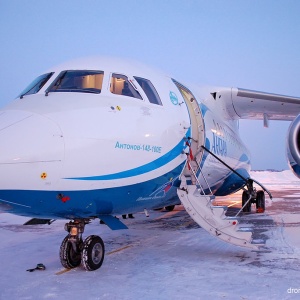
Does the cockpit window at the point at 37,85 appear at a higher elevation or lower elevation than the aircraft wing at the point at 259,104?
lower

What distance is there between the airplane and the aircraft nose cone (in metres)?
0.01

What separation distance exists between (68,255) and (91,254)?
1.50 feet

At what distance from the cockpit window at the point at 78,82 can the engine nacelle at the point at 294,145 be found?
3039 mm

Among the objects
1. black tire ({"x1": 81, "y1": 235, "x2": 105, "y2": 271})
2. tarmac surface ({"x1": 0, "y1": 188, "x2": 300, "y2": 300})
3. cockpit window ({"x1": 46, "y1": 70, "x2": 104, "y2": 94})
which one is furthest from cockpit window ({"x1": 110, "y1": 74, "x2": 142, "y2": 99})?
tarmac surface ({"x1": 0, "y1": 188, "x2": 300, "y2": 300})

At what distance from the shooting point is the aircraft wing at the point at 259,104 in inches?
472

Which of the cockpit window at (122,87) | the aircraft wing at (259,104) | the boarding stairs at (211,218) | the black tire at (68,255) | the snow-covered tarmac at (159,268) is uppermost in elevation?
the aircraft wing at (259,104)

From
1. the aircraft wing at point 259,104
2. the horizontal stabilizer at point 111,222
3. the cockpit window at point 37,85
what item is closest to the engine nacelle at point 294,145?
the horizontal stabilizer at point 111,222

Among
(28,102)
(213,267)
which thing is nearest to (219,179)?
(213,267)

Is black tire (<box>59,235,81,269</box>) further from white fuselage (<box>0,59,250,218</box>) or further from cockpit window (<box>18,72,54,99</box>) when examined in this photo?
cockpit window (<box>18,72,54,99</box>)

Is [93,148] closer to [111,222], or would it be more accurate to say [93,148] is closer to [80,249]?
[111,222]

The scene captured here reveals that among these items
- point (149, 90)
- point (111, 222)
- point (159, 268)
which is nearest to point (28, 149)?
point (111, 222)

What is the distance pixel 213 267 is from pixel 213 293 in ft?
4.37

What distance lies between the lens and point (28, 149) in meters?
4.56

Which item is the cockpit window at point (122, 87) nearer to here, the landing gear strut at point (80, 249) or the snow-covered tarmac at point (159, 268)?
the landing gear strut at point (80, 249)
